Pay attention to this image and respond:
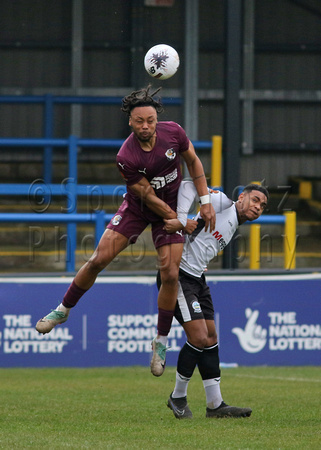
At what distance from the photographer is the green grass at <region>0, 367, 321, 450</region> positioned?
553 cm

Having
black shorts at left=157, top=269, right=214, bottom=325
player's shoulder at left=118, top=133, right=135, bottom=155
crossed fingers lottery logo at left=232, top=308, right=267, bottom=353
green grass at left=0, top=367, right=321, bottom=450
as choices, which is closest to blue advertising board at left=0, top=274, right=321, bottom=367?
crossed fingers lottery logo at left=232, top=308, right=267, bottom=353

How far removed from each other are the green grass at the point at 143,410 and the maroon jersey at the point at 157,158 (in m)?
1.84

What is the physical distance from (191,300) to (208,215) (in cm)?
67

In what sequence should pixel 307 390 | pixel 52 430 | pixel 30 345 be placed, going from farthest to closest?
1. pixel 30 345
2. pixel 307 390
3. pixel 52 430

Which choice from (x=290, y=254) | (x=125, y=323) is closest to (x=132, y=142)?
(x=125, y=323)

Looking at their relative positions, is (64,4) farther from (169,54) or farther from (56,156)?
(169,54)

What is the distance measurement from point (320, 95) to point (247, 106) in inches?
81.7

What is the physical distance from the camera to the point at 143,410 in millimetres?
7160

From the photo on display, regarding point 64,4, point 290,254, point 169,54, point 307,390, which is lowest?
point 307,390

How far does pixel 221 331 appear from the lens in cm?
1045

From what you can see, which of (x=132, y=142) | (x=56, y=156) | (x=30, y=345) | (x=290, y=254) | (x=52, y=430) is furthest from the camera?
(x=56, y=156)

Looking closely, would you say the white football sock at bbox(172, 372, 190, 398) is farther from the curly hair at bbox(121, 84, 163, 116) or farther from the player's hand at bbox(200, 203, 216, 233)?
the curly hair at bbox(121, 84, 163, 116)

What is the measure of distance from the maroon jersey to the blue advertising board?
3612 mm

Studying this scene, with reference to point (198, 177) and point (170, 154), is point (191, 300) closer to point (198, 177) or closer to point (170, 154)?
point (198, 177)
